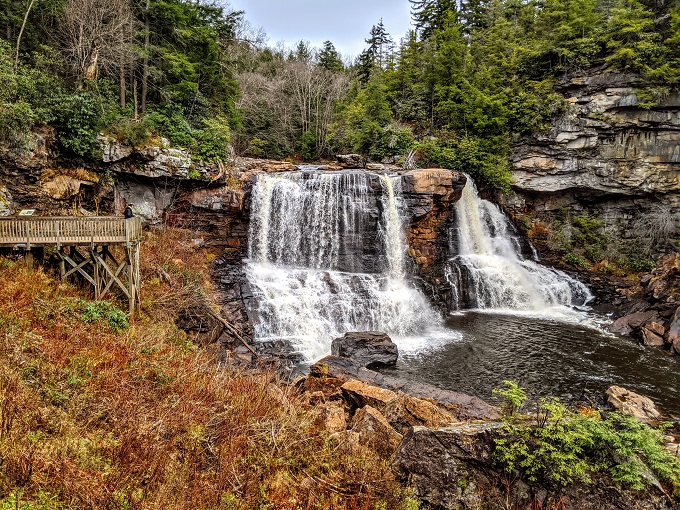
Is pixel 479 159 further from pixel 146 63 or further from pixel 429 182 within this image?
pixel 146 63

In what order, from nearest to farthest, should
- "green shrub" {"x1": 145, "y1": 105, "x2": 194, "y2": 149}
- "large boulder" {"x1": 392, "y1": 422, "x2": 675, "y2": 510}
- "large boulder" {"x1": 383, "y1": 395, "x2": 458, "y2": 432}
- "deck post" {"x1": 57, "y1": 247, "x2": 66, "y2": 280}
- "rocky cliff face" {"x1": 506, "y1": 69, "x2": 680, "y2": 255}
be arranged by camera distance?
"large boulder" {"x1": 392, "y1": 422, "x2": 675, "y2": 510}
"large boulder" {"x1": 383, "y1": 395, "x2": 458, "y2": 432}
"deck post" {"x1": 57, "y1": 247, "x2": 66, "y2": 280}
"green shrub" {"x1": 145, "y1": 105, "x2": 194, "y2": 149}
"rocky cliff face" {"x1": 506, "y1": 69, "x2": 680, "y2": 255}

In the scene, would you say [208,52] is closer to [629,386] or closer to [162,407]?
[162,407]

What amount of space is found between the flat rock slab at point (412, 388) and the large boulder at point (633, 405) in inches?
128

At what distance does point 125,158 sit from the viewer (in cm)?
1639

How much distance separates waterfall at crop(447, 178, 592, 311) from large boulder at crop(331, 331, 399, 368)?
21.7 feet

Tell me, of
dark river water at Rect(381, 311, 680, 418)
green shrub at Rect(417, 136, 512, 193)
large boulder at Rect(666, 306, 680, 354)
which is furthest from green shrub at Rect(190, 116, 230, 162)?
large boulder at Rect(666, 306, 680, 354)

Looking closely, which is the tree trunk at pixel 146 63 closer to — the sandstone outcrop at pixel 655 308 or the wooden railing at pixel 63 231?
the wooden railing at pixel 63 231

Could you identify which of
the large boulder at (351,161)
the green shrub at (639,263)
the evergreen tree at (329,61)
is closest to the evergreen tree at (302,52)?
the evergreen tree at (329,61)

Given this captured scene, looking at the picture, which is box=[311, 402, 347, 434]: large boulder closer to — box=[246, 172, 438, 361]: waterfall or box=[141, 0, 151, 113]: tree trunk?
box=[246, 172, 438, 361]: waterfall

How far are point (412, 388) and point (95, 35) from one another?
1894 cm

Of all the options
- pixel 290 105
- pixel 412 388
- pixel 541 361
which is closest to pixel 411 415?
pixel 412 388

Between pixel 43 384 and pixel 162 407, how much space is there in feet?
5.25

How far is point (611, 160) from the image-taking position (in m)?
20.0

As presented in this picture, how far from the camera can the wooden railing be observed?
10.0m
